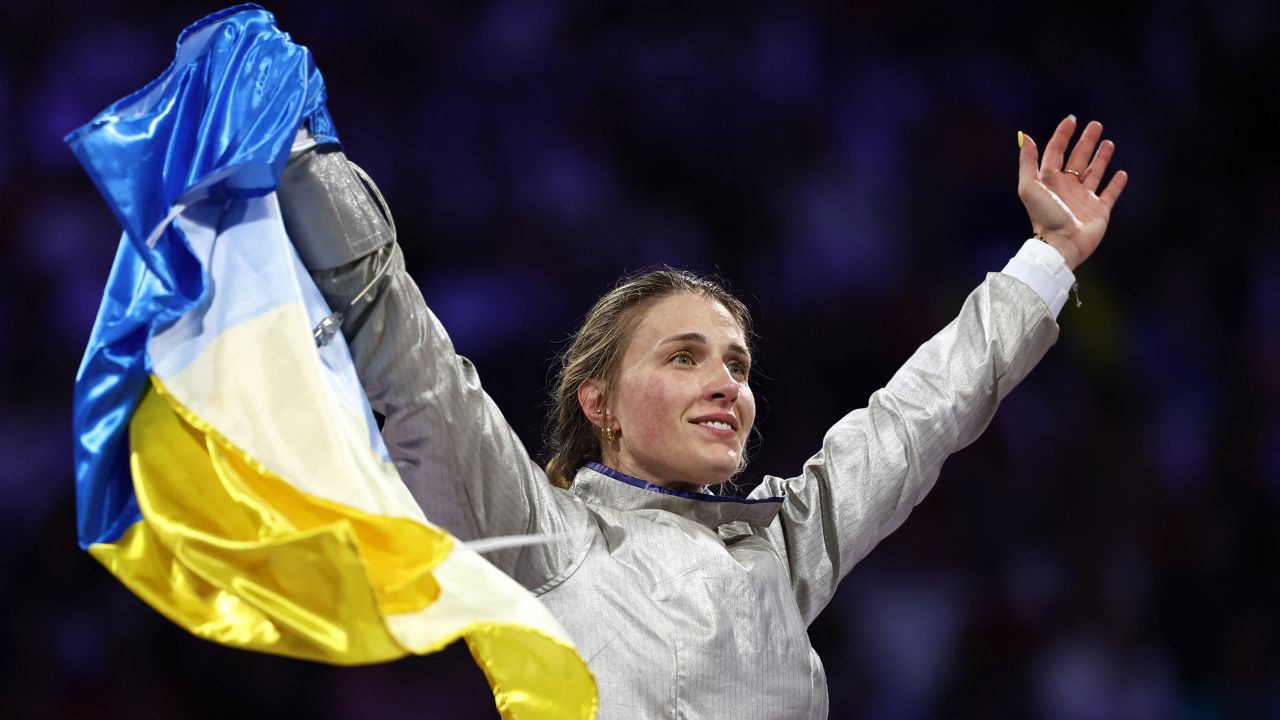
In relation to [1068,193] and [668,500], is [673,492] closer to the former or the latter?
[668,500]

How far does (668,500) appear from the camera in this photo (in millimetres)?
1665

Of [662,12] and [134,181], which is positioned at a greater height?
[662,12]

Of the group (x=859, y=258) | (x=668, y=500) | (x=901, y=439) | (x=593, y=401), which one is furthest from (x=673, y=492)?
(x=859, y=258)

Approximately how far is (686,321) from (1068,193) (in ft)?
2.08

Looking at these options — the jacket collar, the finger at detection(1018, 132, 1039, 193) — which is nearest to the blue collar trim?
the jacket collar

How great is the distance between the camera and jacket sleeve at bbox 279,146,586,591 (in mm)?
1388

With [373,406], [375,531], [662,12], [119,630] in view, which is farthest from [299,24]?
[375,531]

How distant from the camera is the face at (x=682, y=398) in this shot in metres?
1.73

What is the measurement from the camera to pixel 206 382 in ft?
4.20

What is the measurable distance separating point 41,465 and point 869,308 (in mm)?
1841

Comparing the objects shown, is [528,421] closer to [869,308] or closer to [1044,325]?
[869,308]

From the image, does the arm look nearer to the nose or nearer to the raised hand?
the raised hand

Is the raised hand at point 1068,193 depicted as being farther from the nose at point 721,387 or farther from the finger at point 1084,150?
the nose at point 721,387

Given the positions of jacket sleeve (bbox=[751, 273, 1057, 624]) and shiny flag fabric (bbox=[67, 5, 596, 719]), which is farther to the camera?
jacket sleeve (bbox=[751, 273, 1057, 624])
